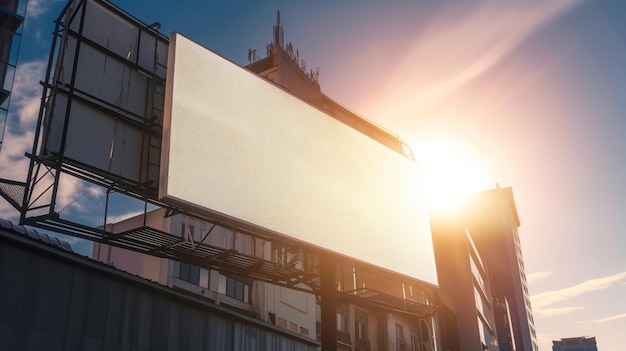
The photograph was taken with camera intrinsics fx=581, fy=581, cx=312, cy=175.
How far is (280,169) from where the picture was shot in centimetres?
1691

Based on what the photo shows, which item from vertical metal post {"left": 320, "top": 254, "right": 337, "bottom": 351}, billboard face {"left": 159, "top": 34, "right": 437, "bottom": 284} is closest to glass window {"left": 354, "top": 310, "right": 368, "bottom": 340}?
billboard face {"left": 159, "top": 34, "right": 437, "bottom": 284}

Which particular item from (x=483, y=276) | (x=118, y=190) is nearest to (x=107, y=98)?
(x=118, y=190)

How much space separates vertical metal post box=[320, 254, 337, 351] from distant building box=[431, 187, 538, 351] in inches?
1018

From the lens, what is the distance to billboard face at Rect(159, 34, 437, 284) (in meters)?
14.2

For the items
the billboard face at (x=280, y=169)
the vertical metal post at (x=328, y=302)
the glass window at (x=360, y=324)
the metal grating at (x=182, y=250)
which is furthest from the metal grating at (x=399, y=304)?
the glass window at (x=360, y=324)

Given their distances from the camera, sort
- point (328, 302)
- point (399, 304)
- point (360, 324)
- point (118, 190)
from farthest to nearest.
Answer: point (360, 324), point (399, 304), point (328, 302), point (118, 190)

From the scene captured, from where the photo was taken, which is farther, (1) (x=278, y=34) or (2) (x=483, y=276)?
(2) (x=483, y=276)

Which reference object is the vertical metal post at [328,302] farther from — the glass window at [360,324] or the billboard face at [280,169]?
the glass window at [360,324]

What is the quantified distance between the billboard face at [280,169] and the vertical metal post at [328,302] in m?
1.02

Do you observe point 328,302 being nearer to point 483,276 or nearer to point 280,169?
point 280,169

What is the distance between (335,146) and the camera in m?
19.8

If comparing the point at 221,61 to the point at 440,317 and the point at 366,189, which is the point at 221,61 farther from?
the point at 440,317

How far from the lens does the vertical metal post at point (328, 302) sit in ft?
59.3

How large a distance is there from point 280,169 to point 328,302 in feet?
16.0
